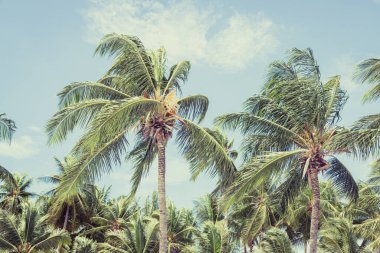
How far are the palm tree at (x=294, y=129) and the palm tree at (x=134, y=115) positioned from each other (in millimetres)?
1692

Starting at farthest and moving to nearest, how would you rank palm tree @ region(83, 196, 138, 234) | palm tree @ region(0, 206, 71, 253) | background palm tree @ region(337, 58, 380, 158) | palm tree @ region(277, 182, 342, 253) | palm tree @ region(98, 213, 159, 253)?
palm tree @ region(83, 196, 138, 234)
palm tree @ region(277, 182, 342, 253)
palm tree @ region(98, 213, 159, 253)
palm tree @ region(0, 206, 71, 253)
background palm tree @ region(337, 58, 380, 158)

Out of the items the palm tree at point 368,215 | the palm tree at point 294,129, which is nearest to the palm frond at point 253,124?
the palm tree at point 294,129

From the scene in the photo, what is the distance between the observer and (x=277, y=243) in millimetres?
22656

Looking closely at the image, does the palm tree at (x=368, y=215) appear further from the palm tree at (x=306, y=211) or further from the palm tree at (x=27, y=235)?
the palm tree at (x=27, y=235)

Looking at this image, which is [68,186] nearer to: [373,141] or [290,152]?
[290,152]

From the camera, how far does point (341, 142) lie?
56.4 feet

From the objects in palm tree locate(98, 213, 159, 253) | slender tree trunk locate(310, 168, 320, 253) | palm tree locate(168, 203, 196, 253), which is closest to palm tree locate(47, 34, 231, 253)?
slender tree trunk locate(310, 168, 320, 253)

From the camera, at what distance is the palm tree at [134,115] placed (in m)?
17.9

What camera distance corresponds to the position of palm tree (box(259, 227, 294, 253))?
22.4 m

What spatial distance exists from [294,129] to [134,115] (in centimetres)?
621

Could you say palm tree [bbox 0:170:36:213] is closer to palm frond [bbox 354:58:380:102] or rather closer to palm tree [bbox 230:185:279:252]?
palm tree [bbox 230:185:279:252]

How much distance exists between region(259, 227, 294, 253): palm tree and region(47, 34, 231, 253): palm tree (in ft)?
18.8

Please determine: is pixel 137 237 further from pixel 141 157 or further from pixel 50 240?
pixel 141 157

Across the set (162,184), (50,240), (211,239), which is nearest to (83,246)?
(50,240)
